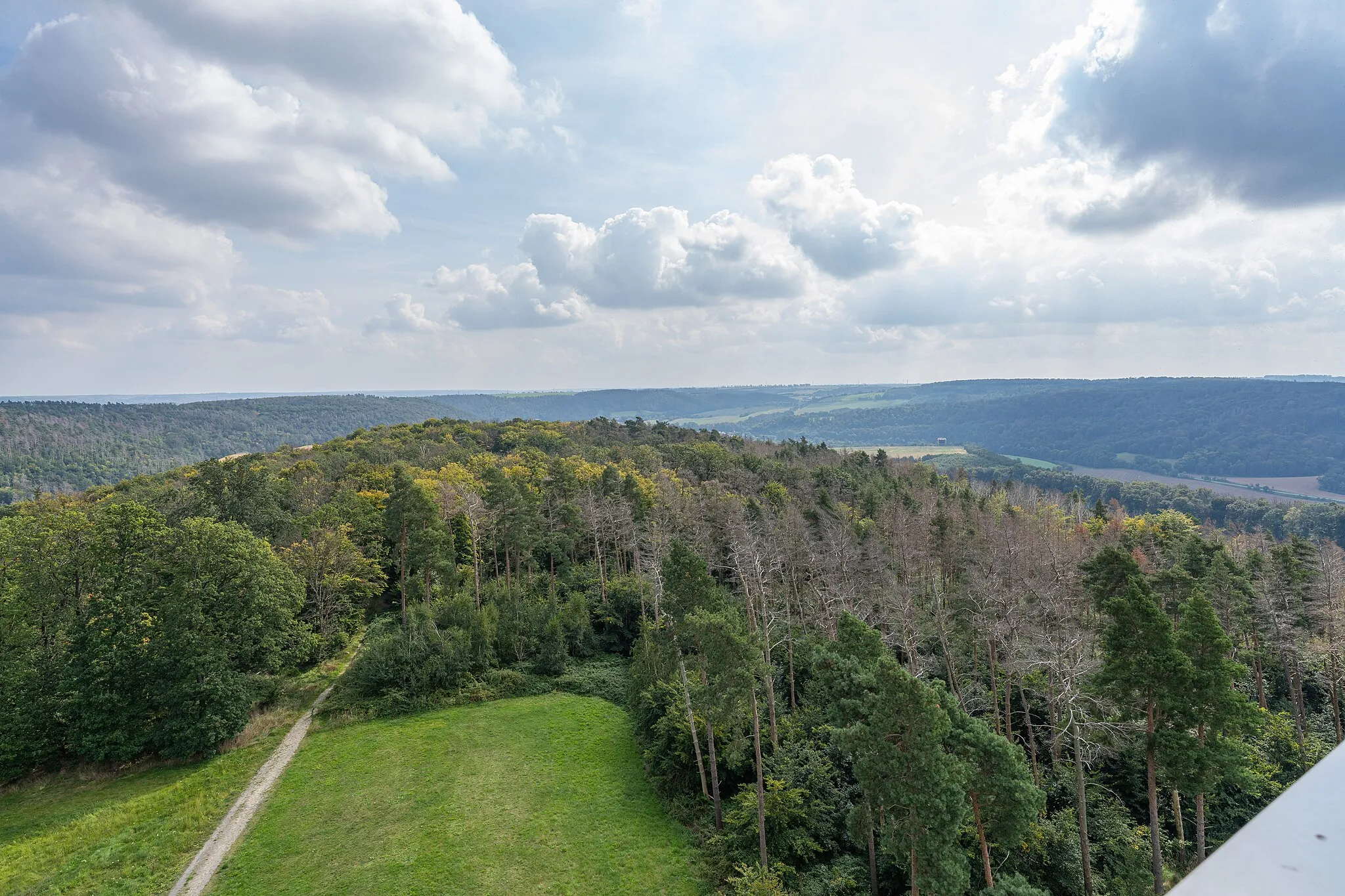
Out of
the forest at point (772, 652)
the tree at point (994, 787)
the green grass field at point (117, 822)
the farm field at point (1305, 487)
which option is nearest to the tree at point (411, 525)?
the forest at point (772, 652)

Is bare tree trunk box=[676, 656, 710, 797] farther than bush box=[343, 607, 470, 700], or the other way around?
bush box=[343, 607, 470, 700]

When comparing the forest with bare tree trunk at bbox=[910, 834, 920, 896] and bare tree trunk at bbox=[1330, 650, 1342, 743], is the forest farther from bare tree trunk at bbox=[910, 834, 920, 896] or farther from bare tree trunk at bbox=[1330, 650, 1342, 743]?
bare tree trunk at bbox=[1330, 650, 1342, 743]

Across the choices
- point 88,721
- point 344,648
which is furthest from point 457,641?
point 88,721

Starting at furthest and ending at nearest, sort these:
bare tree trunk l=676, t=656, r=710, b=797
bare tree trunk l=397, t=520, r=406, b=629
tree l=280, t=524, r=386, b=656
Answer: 1. bare tree trunk l=397, t=520, r=406, b=629
2. tree l=280, t=524, r=386, b=656
3. bare tree trunk l=676, t=656, r=710, b=797

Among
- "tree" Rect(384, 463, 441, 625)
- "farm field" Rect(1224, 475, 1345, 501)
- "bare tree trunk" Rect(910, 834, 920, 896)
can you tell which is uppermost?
"tree" Rect(384, 463, 441, 625)

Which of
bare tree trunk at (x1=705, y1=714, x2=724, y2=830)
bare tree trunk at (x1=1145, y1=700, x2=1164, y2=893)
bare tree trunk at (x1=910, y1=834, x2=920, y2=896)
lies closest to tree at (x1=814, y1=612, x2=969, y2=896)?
bare tree trunk at (x1=910, y1=834, x2=920, y2=896)

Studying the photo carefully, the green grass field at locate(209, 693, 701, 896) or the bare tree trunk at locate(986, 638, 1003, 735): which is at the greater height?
the bare tree trunk at locate(986, 638, 1003, 735)
